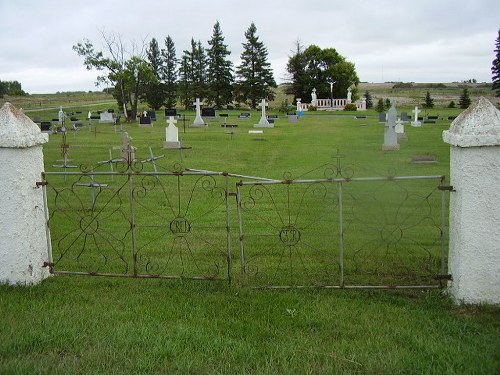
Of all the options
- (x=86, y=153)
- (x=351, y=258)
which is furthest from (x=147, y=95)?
(x=351, y=258)

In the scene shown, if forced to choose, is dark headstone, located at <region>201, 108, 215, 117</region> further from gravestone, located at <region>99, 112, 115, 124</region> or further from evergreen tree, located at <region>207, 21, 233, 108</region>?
evergreen tree, located at <region>207, 21, 233, 108</region>

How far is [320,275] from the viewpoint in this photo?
19.2 feet

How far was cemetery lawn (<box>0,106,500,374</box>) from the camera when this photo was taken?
3.54 meters

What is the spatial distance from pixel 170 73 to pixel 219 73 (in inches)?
250

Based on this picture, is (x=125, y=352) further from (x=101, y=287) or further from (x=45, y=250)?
(x=45, y=250)

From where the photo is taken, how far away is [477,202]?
4.50 meters

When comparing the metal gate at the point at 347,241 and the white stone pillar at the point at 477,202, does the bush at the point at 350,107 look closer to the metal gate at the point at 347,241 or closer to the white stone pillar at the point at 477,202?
the metal gate at the point at 347,241

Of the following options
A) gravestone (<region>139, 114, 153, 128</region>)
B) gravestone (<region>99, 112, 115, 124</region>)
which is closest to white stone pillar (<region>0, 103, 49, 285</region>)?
gravestone (<region>139, 114, 153, 128</region>)

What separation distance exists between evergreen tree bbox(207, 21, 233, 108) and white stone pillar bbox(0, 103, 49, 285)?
57839 millimetres

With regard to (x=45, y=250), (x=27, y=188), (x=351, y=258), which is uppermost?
(x=27, y=188)

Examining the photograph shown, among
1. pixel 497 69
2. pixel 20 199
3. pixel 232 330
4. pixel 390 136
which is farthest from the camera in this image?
pixel 497 69

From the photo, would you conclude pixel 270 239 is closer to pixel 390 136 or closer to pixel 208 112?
pixel 390 136

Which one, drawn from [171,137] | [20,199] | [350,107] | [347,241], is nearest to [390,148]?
[171,137]

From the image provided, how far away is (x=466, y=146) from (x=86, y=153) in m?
18.4
